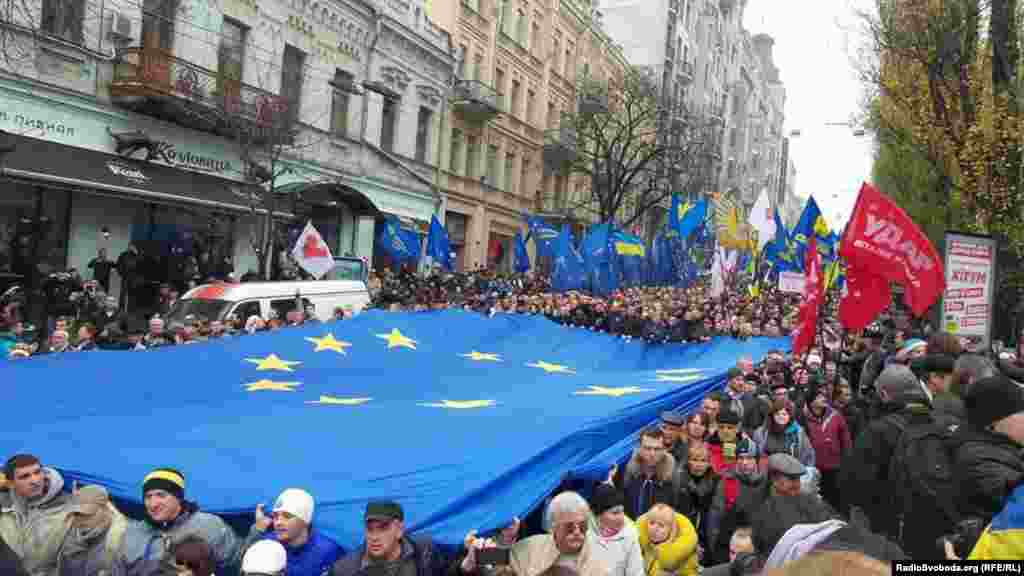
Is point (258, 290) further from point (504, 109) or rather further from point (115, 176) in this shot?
point (504, 109)

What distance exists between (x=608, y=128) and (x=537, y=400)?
3813 centimetres

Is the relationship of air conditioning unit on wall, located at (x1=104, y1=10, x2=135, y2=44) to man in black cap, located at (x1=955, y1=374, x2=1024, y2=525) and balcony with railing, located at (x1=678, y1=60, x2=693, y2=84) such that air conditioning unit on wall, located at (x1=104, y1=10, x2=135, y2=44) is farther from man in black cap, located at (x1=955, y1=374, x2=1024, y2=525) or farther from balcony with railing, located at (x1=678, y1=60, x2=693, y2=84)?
balcony with railing, located at (x1=678, y1=60, x2=693, y2=84)

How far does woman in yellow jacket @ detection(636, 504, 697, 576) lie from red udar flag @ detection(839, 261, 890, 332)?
4174mm

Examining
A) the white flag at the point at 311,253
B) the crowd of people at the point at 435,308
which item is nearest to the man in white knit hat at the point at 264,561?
the crowd of people at the point at 435,308

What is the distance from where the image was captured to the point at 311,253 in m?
15.6

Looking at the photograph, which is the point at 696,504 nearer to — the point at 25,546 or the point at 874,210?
the point at 874,210

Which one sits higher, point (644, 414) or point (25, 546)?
point (644, 414)

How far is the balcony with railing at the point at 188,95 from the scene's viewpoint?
61.3 ft

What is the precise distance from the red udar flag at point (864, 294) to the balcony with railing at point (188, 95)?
616 inches

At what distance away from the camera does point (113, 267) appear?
18.3m

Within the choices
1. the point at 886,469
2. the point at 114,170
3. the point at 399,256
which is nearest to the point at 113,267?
the point at 114,170

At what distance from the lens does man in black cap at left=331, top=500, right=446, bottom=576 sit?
4.48 meters

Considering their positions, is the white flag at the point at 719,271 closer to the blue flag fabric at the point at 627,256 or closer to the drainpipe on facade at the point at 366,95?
the blue flag fabric at the point at 627,256

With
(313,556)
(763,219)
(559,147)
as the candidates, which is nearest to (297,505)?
(313,556)
